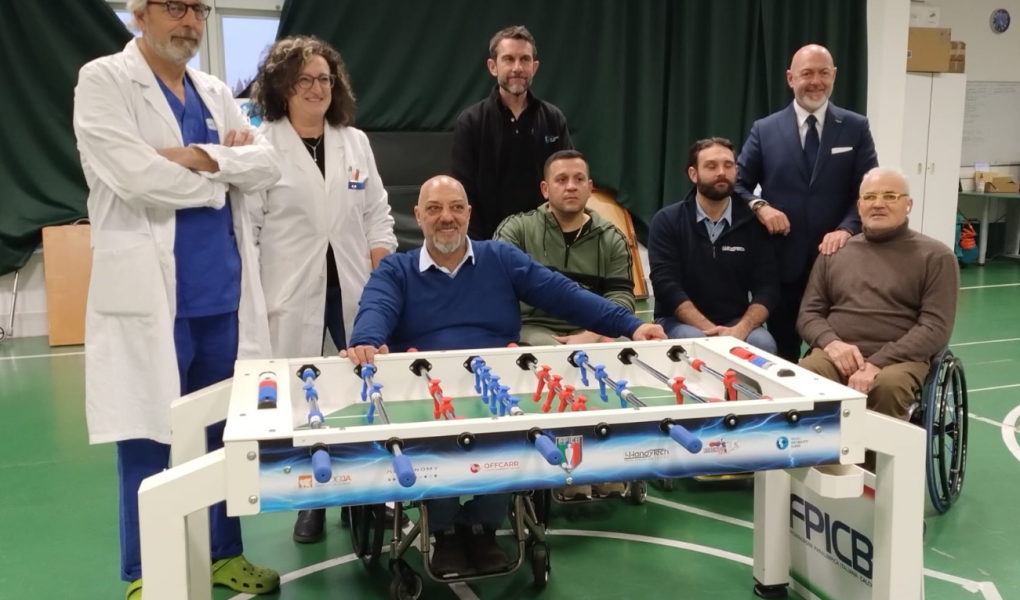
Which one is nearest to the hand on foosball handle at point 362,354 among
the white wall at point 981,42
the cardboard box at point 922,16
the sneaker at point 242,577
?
the sneaker at point 242,577

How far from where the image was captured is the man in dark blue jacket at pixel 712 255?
352 cm

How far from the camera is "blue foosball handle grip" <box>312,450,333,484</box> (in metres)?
1.67

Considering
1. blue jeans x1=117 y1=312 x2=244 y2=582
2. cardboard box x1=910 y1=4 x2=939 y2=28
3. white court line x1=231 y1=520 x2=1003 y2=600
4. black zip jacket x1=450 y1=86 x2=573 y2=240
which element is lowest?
white court line x1=231 y1=520 x2=1003 y2=600

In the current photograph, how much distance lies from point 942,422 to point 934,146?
6222 millimetres

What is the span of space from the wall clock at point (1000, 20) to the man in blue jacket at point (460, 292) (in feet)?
26.9

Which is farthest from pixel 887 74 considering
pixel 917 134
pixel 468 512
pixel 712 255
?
pixel 468 512

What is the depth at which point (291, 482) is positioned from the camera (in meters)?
1.73

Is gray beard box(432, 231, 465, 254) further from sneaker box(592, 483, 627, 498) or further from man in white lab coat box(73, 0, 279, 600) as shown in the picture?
sneaker box(592, 483, 627, 498)

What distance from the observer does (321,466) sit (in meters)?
1.67

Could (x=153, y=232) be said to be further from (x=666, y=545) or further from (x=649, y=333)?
(x=666, y=545)

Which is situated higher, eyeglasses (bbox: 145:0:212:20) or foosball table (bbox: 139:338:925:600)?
eyeglasses (bbox: 145:0:212:20)

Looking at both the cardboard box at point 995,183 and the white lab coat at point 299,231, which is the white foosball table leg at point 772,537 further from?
the cardboard box at point 995,183

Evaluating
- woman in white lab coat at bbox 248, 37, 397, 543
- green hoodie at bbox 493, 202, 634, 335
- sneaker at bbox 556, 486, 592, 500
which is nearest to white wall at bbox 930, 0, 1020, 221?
green hoodie at bbox 493, 202, 634, 335

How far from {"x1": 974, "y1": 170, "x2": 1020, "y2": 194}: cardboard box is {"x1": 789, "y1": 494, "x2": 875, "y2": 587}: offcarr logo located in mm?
7529
